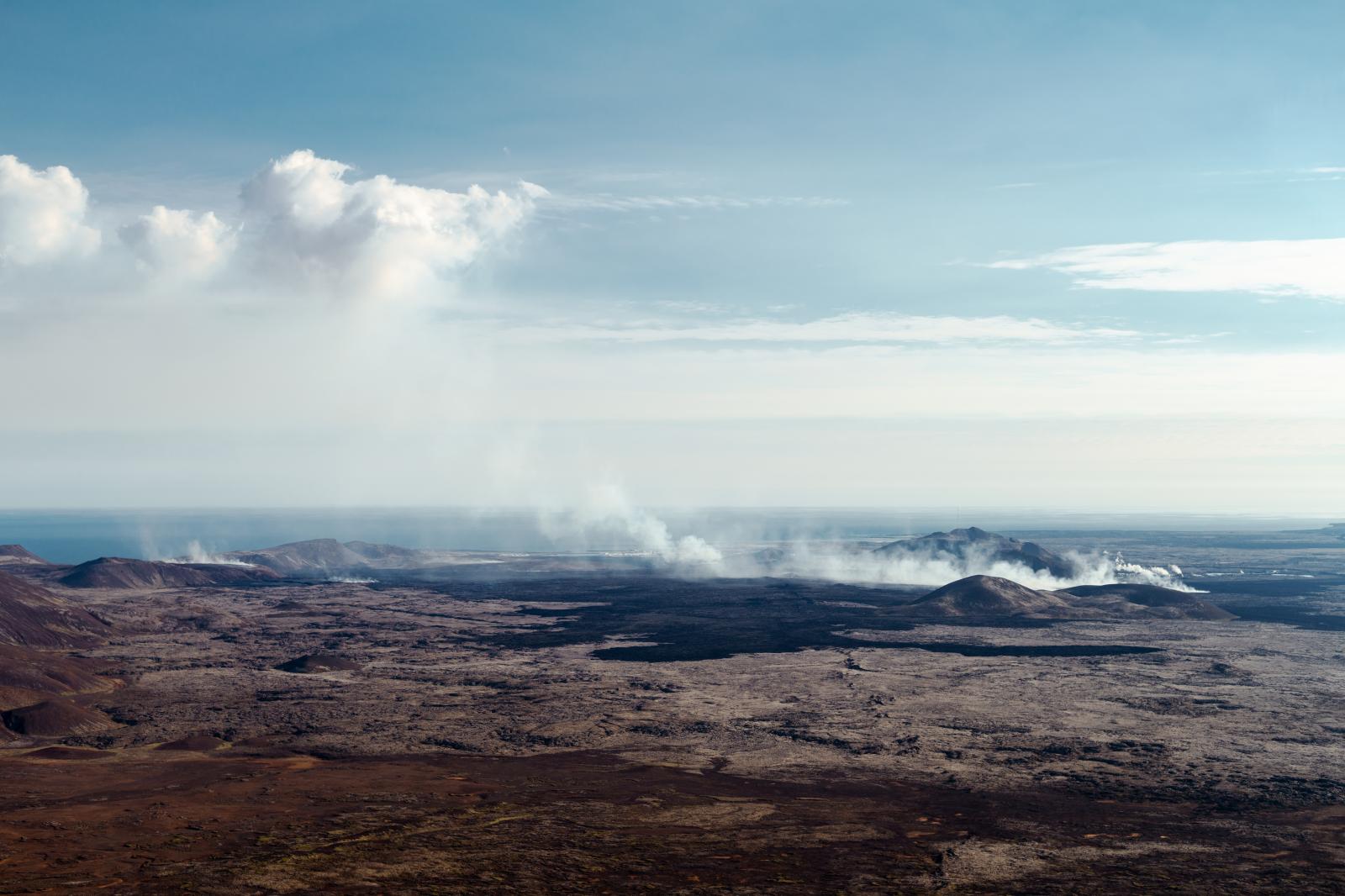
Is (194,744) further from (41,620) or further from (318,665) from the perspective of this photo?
(41,620)

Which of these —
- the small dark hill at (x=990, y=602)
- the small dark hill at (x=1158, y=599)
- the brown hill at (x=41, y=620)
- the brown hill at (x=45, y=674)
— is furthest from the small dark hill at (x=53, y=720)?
the small dark hill at (x=1158, y=599)

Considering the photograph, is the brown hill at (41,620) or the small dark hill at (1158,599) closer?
the brown hill at (41,620)

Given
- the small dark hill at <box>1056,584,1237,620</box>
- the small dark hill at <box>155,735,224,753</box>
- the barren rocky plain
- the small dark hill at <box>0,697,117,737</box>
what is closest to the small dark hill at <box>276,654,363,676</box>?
the barren rocky plain

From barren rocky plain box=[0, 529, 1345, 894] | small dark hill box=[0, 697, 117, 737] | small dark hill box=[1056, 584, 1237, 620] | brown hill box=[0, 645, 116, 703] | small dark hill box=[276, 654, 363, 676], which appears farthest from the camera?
small dark hill box=[1056, 584, 1237, 620]

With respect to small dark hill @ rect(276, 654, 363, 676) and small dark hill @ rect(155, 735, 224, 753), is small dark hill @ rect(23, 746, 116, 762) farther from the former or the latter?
small dark hill @ rect(276, 654, 363, 676)

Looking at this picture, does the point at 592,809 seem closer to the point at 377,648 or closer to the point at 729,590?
the point at 377,648

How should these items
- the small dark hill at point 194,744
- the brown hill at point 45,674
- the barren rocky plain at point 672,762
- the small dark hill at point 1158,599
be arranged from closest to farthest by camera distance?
the barren rocky plain at point 672,762, the small dark hill at point 194,744, the brown hill at point 45,674, the small dark hill at point 1158,599

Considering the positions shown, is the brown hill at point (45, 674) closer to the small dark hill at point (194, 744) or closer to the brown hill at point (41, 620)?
the brown hill at point (41, 620)
